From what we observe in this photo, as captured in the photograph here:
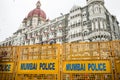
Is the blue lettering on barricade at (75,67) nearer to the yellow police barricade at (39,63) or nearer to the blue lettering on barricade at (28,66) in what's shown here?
the yellow police barricade at (39,63)

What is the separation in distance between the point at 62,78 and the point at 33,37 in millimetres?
37601

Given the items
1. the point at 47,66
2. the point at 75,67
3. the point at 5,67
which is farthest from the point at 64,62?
the point at 5,67

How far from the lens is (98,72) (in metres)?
6.47

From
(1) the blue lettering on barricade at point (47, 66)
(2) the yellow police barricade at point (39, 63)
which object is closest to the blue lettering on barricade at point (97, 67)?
(2) the yellow police barricade at point (39, 63)

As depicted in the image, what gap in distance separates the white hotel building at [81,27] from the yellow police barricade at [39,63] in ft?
77.1

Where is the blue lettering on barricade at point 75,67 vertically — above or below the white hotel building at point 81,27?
below

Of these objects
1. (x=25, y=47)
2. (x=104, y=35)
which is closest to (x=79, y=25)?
(x=104, y=35)

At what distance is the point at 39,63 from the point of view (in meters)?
7.14

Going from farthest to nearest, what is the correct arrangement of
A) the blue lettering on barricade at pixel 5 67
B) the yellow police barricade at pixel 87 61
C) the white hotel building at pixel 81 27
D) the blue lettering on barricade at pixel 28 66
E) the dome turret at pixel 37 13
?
the dome turret at pixel 37 13 < the white hotel building at pixel 81 27 < the blue lettering on barricade at pixel 5 67 < the blue lettering on barricade at pixel 28 66 < the yellow police barricade at pixel 87 61

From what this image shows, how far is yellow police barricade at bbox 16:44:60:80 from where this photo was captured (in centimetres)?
690

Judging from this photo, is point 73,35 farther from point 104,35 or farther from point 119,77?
point 119,77

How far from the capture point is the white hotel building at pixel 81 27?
3091cm

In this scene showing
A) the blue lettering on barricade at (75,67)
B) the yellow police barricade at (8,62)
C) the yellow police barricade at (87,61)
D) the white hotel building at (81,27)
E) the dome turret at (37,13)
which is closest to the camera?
the yellow police barricade at (87,61)

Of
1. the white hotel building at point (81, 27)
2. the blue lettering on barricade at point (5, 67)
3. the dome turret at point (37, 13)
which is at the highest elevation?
the dome turret at point (37, 13)
